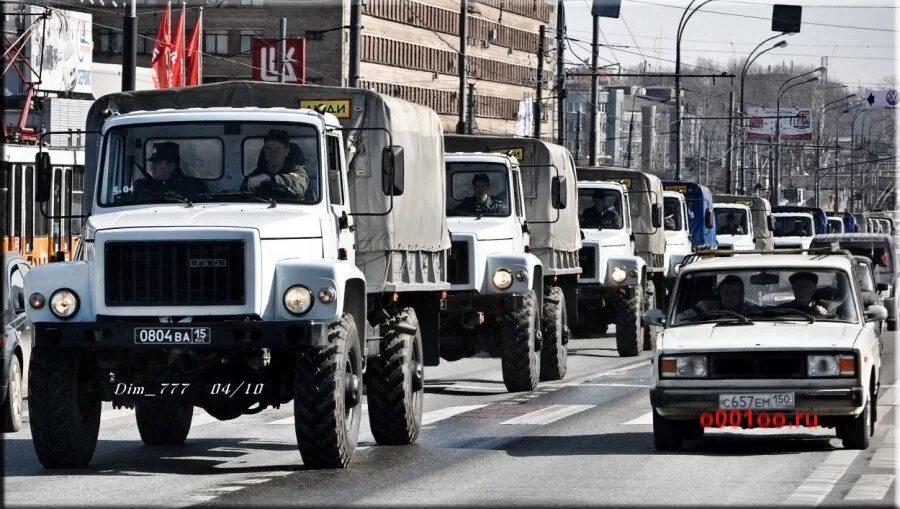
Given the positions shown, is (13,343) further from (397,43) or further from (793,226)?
(397,43)

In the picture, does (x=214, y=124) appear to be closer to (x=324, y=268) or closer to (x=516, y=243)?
(x=324, y=268)

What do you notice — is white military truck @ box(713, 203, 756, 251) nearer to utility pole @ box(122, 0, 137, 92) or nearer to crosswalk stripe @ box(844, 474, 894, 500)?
utility pole @ box(122, 0, 137, 92)

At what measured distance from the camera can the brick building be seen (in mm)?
112562

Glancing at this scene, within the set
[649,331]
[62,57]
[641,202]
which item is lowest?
[649,331]

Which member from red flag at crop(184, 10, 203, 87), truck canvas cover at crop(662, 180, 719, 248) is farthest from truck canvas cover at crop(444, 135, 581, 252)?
red flag at crop(184, 10, 203, 87)

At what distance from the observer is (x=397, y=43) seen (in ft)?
404

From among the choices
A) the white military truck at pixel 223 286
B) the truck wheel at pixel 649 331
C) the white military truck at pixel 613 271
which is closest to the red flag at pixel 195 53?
the truck wheel at pixel 649 331

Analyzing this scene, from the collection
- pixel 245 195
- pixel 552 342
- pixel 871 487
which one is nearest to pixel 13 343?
pixel 245 195

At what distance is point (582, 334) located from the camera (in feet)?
115

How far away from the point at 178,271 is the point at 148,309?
0.32 m

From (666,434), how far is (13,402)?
5919 mm

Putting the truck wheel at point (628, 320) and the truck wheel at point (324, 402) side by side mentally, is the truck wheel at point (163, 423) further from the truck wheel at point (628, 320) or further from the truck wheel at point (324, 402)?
the truck wheel at point (628, 320)

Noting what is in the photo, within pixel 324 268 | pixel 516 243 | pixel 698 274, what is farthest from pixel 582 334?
pixel 324 268

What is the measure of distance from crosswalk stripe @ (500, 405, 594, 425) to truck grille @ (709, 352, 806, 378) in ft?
11.4
